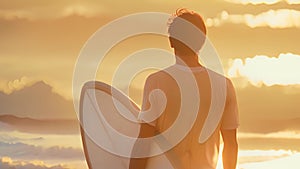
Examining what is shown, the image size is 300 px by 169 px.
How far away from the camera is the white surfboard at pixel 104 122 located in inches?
120

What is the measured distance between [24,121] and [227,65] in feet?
5.94

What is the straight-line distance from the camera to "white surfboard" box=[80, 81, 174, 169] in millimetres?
3055

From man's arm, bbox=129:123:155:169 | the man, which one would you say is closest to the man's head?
the man

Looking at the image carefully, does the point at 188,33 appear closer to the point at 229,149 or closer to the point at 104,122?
the point at 229,149

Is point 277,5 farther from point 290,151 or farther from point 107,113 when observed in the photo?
point 107,113

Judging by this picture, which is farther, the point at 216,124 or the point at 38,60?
the point at 38,60

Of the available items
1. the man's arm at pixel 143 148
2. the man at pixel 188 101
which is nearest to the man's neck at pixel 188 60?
the man at pixel 188 101

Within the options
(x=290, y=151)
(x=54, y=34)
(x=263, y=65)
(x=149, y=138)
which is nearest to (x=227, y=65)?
(x=263, y=65)

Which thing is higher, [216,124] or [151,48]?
[151,48]

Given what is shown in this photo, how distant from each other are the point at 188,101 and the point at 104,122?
0.59 meters

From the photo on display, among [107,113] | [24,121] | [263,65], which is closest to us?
[107,113]

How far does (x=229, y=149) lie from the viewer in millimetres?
2781

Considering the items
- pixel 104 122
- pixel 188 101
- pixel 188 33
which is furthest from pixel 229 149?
pixel 104 122

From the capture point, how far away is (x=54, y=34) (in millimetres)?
6660
